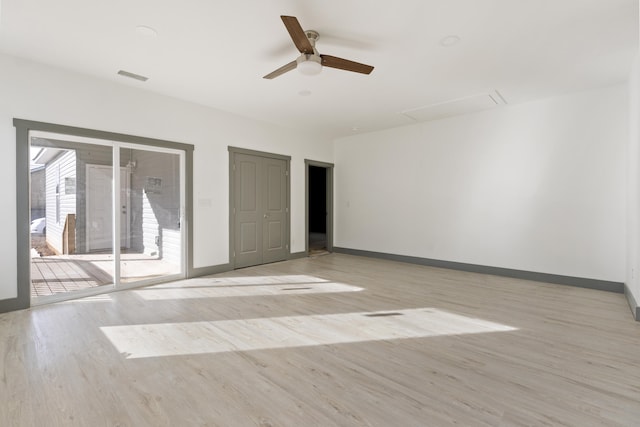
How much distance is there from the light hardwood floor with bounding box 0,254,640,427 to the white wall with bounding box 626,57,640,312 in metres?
0.41

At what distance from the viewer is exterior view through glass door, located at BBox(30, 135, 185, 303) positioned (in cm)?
385

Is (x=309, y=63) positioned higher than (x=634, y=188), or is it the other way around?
(x=309, y=63)

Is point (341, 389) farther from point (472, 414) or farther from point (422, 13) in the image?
point (422, 13)

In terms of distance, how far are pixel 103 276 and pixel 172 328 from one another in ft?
6.68

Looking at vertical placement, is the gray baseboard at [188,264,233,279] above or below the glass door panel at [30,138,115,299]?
below

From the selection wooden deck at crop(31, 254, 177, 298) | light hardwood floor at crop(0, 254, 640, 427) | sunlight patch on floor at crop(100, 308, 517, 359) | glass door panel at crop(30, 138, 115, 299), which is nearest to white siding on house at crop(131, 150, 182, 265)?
wooden deck at crop(31, 254, 177, 298)

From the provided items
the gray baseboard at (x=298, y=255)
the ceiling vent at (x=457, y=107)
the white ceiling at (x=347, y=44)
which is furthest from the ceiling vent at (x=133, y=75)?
the gray baseboard at (x=298, y=255)

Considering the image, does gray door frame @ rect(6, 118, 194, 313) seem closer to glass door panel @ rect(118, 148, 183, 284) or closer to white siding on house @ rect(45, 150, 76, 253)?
white siding on house @ rect(45, 150, 76, 253)

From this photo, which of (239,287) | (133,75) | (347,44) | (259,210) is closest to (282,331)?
(239,287)

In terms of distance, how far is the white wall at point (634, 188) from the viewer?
336 cm

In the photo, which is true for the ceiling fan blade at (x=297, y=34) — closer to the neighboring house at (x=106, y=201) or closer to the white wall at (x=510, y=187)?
the neighboring house at (x=106, y=201)

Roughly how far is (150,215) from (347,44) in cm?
375

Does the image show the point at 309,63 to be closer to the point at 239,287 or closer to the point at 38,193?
the point at 239,287

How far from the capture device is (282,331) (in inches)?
119
